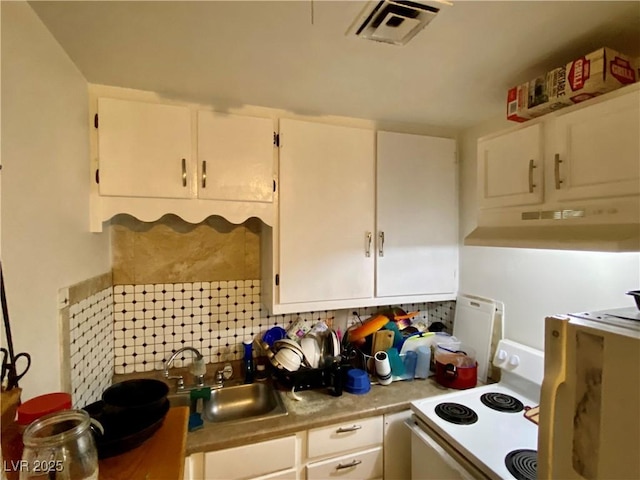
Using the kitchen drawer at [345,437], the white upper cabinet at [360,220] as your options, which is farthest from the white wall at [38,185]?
the kitchen drawer at [345,437]

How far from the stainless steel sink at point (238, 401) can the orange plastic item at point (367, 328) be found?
54 centimetres

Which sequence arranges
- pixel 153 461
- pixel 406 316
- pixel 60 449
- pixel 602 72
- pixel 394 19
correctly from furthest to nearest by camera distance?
1. pixel 406 316
2. pixel 602 72
3. pixel 394 19
4. pixel 153 461
5. pixel 60 449

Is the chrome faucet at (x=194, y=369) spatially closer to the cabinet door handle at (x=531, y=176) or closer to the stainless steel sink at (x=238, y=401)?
the stainless steel sink at (x=238, y=401)

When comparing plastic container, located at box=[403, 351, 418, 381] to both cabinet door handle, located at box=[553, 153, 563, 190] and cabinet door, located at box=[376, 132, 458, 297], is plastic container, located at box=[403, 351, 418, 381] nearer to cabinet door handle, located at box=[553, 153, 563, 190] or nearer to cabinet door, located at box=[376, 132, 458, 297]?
cabinet door, located at box=[376, 132, 458, 297]

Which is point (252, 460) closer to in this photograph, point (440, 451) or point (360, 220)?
point (440, 451)

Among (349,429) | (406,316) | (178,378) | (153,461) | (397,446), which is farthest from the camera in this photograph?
(406,316)

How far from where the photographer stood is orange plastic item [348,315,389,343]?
6.41 ft

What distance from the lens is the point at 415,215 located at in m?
1.96

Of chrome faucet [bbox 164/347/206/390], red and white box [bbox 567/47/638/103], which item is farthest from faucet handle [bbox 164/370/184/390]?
red and white box [bbox 567/47/638/103]

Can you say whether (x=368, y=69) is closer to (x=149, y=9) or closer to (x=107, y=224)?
(x=149, y=9)

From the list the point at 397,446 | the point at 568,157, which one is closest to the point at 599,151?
the point at 568,157

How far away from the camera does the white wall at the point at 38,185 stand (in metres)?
0.84

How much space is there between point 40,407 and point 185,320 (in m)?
1.21

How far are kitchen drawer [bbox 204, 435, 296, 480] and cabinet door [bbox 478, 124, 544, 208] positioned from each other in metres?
1.35
